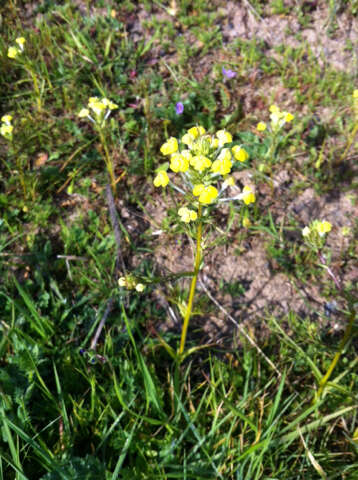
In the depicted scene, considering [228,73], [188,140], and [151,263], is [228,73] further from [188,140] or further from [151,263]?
[188,140]

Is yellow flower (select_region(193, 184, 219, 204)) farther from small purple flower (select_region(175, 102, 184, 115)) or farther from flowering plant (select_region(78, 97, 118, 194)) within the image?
small purple flower (select_region(175, 102, 184, 115))

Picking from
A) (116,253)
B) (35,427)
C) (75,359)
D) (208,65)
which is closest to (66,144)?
(116,253)

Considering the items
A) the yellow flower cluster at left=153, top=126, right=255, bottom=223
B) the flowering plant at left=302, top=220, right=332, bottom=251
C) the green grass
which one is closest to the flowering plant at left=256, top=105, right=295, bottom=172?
the green grass

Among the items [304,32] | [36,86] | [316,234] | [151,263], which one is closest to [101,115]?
[36,86]

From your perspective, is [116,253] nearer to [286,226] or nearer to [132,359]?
[132,359]

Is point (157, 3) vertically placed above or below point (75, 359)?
above

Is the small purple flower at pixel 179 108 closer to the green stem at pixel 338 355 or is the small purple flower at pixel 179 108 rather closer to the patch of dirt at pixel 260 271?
the patch of dirt at pixel 260 271

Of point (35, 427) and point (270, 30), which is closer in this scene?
point (35, 427)
